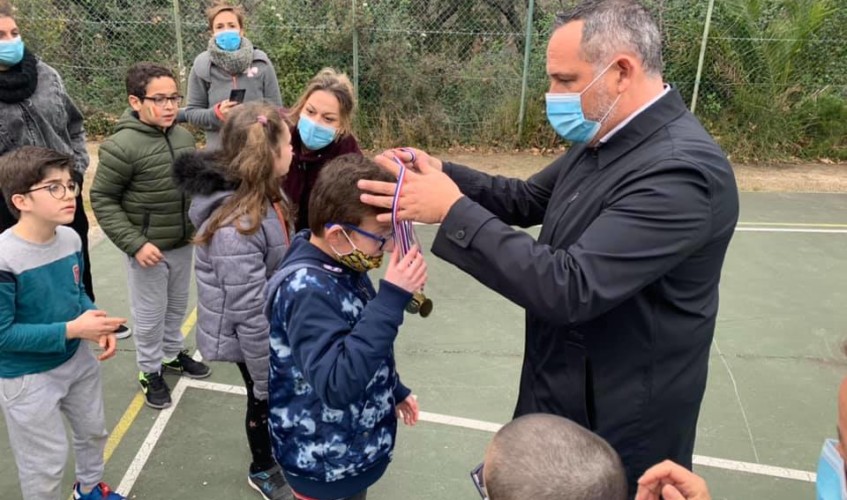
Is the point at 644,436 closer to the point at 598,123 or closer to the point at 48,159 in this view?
the point at 598,123

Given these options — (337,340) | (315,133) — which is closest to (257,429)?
(337,340)

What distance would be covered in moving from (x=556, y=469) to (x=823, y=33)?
420 inches

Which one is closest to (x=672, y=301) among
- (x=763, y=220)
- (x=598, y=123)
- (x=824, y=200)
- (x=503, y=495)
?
(x=598, y=123)

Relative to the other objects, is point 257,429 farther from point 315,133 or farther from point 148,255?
point 315,133

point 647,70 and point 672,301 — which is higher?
point 647,70

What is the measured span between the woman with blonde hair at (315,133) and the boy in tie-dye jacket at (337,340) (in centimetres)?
162

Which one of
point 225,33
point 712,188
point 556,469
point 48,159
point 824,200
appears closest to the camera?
point 556,469

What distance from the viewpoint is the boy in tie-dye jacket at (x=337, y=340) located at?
6.01 ft

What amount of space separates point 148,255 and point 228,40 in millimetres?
1878

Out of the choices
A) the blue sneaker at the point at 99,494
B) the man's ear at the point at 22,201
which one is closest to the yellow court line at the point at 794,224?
the blue sneaker at the point at 99,494

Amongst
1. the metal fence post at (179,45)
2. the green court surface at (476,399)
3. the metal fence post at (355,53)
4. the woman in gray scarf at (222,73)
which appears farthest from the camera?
the metal fence post at (355,53)

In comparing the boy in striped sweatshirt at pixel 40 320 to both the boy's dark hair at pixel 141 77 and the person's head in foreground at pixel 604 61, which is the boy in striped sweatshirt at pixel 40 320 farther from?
the person's head in foreground at pixel 604 61

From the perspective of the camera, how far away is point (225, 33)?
4.61 m

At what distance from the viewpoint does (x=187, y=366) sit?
4043 mm
